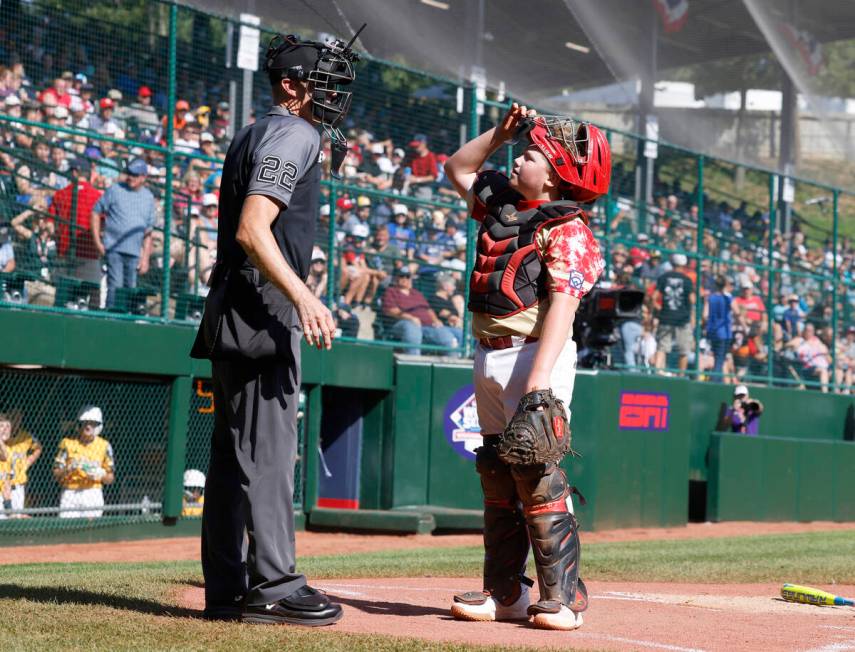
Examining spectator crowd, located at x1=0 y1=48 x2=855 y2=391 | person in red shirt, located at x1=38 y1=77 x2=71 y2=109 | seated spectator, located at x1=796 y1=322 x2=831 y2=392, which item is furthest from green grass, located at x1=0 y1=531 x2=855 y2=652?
seated spectator, located at x1=796 y1=322 x2=831 y2=392

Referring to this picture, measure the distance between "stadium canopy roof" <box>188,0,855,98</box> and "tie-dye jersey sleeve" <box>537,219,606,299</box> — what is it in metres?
9.63

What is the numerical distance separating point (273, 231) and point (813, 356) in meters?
16.1

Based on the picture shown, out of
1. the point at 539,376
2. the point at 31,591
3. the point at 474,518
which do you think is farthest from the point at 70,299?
the point at 539,376

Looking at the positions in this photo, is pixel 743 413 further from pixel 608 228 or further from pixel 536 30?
pixel 536 30

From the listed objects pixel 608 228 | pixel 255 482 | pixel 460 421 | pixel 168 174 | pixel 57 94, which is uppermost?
pixel 57 94

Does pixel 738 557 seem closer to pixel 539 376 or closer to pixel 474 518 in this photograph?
pixel 474 518

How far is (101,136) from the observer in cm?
1130

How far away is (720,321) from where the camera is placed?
56.3ft

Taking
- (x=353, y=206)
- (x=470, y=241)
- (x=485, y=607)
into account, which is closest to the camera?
(x=485, y=607)

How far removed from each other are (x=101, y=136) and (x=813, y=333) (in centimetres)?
1193

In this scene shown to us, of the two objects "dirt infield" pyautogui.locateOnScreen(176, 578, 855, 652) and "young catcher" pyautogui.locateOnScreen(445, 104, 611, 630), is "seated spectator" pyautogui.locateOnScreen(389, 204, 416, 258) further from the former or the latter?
"young catcher" pyautogui.locateOnScreen(445, 104, 611, 630)

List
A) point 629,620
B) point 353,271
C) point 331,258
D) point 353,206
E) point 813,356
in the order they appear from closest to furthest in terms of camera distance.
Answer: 1. point 629,620
2. point 331,258
3. point 353,271
4. point 353,206
5. point 813,356

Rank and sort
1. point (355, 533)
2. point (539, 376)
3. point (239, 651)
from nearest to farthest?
point (239, 651) → point (539, 376) → point (355, 533)

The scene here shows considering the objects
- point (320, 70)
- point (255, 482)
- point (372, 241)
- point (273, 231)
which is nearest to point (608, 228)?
point (372, 241)
